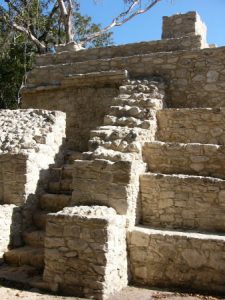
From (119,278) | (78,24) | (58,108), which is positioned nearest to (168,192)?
(119,278)

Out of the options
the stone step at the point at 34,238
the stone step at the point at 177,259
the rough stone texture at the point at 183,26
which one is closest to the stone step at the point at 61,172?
the stone step at the point at 34,238

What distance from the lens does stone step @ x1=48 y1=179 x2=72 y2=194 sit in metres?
7.07

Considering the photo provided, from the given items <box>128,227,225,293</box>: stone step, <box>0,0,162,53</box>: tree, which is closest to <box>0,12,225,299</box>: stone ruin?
<box>128,227,225,293</box>: stone step

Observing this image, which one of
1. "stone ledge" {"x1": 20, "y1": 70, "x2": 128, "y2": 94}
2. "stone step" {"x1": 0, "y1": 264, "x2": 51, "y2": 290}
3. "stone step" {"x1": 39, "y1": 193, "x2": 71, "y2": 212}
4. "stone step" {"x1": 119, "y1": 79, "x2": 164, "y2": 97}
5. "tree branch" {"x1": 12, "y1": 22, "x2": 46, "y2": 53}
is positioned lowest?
"stone step" {"x1": 0, "y1": 264, "x2": 51, "y2": 290}

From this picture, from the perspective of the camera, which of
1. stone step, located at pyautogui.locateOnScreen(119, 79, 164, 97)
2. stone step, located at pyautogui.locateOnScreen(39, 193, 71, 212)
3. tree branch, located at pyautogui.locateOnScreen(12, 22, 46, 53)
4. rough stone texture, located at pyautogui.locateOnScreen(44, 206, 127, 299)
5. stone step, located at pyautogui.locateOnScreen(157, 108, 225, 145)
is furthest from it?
tree branch, located at pyautogui.locateOnScreen(12, 22, 46, 53)

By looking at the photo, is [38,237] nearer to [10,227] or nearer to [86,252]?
[10,227]

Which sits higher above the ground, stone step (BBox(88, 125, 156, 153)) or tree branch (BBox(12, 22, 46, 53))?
tree branch (BBox(12, 22, 46, 53))

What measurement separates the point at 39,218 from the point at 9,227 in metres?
0.55

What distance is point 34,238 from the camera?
645 cm

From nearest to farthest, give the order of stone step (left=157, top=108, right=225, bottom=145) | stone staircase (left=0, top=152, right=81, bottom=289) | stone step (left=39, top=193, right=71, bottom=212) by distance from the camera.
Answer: stone staircase (left=0, top=152, right=81, bottom=289), stone step (left=39, top=193, right=71, bottom=212), stone step (left=157, top=108, right=225, bottom=145)

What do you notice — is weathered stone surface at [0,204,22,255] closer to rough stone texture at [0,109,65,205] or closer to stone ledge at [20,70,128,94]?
rough stone texture at [0,109,65,205]

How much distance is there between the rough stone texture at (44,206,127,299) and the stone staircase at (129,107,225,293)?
1.44 ft

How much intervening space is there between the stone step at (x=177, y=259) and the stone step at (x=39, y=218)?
5.98 feet

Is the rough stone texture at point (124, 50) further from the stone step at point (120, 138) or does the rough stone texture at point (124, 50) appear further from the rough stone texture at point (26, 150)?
the stone step at point (120, 138)
